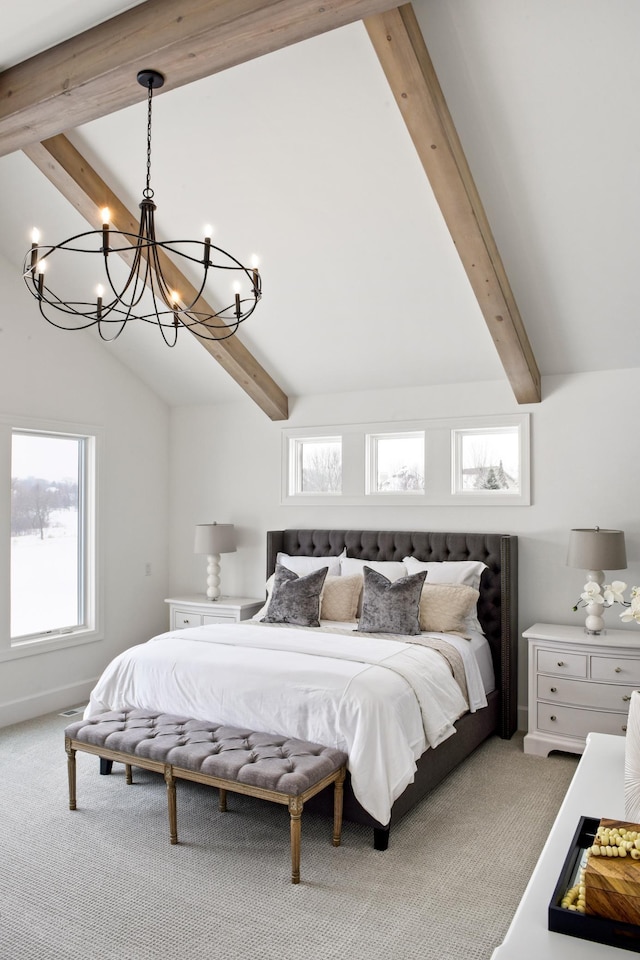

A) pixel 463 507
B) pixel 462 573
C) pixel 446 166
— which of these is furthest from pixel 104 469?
pixel 446 166

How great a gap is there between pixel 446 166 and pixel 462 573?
2.54 m

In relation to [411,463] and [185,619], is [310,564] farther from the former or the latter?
[185,619]

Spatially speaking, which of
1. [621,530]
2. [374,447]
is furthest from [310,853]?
Result: [374,447]

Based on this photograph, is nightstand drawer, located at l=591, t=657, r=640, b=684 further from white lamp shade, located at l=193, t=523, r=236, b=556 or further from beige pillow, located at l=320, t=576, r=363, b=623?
white lamp shade, located at l=193, t=523, r=236, b=556

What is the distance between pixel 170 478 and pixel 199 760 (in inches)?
148

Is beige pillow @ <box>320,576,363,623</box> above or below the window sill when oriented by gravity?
above

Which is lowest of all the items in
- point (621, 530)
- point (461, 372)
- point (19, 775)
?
point (19, 775)

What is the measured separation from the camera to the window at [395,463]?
17.4ft

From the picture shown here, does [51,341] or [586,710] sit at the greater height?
[51,341]

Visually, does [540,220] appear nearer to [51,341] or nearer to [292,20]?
[292,20]

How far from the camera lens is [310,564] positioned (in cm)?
520

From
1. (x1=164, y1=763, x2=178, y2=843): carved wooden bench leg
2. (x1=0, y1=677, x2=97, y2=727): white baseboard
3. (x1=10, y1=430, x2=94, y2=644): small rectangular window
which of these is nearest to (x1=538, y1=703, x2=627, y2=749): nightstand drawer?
(x1=164, y1=763, x2=178, y2=843): carved wooden bench leg

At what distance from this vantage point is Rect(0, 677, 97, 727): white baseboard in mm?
4777

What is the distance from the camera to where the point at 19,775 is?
3.86m
